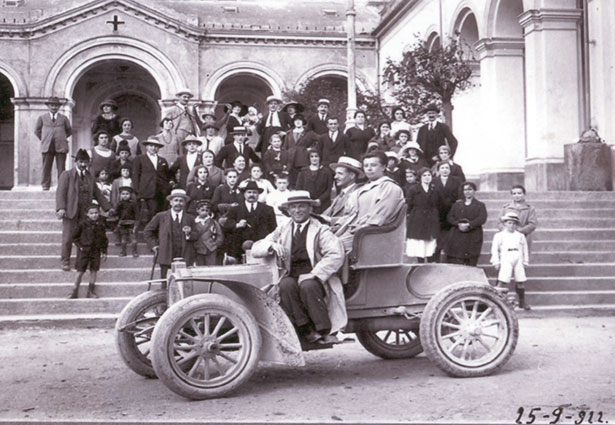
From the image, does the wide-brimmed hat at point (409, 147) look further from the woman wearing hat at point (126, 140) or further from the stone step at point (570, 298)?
the woman wearing hat at point (126, 140)

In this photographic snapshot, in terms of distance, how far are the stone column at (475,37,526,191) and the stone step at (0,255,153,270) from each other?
1077 centimetres

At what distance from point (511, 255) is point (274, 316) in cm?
501

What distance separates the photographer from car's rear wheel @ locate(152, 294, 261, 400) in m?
5.43

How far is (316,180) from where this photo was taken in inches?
439

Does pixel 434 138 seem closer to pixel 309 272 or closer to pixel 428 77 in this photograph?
pixel 428 77

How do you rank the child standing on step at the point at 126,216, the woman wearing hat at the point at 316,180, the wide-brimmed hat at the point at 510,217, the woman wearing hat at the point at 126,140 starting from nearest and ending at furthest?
1. the wide-brimmed hat at the point at 510,217
2. the woman wearing hat at the point at 316,180
3. the child standing on step at the point at 126,216
4. the woman wearing hat at the point at 126,140

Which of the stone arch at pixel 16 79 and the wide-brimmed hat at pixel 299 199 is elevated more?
the stone arch at pixel 16 79

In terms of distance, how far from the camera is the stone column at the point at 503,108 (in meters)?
18.6

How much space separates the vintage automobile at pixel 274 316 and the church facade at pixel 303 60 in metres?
9.96

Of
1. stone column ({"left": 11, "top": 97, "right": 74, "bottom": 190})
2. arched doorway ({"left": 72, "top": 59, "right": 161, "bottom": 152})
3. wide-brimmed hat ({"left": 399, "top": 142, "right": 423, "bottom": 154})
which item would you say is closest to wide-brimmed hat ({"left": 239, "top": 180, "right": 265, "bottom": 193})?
wide-brimmed hat ({"left": 399, "top": 142, "right": 423, "bottom": 154})

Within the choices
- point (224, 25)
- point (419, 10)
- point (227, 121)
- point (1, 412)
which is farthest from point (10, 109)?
point (1, 412)

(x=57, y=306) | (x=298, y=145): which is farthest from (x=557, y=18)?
(x=57, y=306)

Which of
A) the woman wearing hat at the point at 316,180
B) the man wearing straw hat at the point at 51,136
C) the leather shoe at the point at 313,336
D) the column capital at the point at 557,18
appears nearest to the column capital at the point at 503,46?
the column capital at the point at 557,18

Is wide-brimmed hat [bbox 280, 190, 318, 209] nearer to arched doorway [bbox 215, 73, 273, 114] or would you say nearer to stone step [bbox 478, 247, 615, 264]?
stone step [bbox 478, 247, 615, 264]
